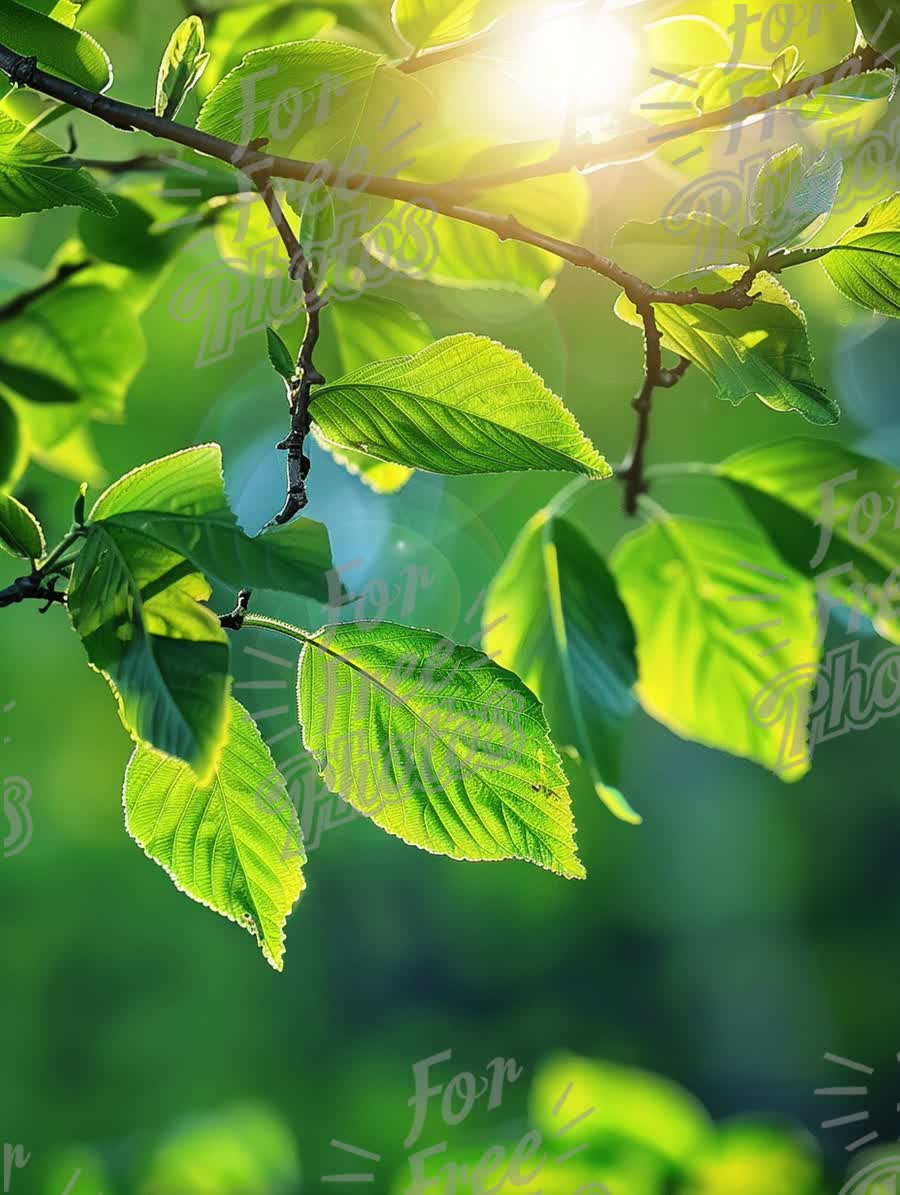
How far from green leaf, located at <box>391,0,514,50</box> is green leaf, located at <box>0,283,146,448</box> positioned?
0.23 m

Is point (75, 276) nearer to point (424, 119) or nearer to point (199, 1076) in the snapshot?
point (424, 119)

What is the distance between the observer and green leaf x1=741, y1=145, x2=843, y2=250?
268mm

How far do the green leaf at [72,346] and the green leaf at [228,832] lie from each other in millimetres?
267

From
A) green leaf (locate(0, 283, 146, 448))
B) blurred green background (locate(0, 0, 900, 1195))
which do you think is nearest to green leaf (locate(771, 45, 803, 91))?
green leaf (locate(0, 283, 146, 448))

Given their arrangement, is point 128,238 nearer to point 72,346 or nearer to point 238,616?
point 72,346

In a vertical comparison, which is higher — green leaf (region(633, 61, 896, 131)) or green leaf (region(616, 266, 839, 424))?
green leaf (region(633, 61, 896, 131))

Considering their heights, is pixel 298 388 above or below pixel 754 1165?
above

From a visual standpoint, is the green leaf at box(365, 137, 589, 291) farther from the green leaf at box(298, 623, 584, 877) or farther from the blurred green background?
the blurred green background

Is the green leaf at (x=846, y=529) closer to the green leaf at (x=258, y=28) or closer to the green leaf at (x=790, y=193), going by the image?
the green leaf at (x=790, y=193)

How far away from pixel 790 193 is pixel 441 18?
0.14 m

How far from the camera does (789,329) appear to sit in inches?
10.9

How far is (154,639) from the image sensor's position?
0.23 m

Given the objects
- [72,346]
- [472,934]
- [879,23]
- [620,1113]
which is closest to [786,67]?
[879,23]

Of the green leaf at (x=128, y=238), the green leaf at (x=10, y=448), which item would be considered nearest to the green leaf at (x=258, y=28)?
the green leaf at (x=128, y=238)
